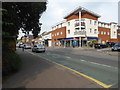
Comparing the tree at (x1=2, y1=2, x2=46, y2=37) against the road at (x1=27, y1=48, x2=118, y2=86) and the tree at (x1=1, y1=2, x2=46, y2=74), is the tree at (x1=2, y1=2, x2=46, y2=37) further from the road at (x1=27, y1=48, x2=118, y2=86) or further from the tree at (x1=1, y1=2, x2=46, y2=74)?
the road at (x1=27, y1=48, x2=118, y2=86)

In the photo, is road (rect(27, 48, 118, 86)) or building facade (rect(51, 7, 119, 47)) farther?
building facade (rect(51, 7, 119, 47))

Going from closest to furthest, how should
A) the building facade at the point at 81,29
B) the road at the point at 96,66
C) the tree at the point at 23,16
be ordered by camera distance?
the road at the point at 96,66
the tree at the point at 23,16
the building facade at the point at 81,29

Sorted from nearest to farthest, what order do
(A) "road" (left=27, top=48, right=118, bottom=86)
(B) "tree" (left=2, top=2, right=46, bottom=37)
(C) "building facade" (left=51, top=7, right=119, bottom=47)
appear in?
(A) "road" (left=27, top=48, right=118, bottom=86) → (B) "tree" (left=2, top=2, right=46, bottom=37) → (C) "building facade" (left=51, top=7, right=119, bottom=47)

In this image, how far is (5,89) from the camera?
12.1 ft

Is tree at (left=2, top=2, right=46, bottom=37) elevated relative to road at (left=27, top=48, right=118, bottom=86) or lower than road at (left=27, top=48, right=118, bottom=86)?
elevated

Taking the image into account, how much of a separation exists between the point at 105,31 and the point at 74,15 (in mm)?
16083

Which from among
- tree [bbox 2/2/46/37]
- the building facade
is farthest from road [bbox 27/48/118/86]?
the building facade

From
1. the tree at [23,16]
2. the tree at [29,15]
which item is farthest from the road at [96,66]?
the tree at [29,15]

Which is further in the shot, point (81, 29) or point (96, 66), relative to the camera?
point (81, 29)

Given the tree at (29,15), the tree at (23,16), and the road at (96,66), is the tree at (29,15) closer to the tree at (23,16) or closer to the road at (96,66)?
the tree at (23,16)

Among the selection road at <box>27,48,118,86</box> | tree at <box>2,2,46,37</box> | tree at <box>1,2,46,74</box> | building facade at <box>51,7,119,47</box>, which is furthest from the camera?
building facade at <box>51,7,119,47</box>

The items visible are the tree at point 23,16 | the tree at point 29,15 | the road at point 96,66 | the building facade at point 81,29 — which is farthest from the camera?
the building facade at point 81,29

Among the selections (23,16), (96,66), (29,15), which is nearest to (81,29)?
(29,15)

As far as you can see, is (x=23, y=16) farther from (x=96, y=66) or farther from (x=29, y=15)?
(x=96, y=66)
